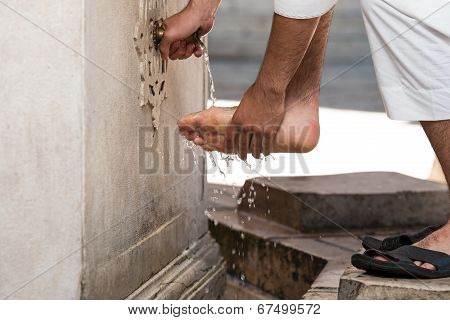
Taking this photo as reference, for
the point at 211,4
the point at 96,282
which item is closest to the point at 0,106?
the point at 96,282

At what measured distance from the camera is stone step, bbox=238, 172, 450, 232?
12.1ft

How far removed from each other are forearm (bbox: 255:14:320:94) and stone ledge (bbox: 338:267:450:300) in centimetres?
50

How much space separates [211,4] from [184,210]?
640mm

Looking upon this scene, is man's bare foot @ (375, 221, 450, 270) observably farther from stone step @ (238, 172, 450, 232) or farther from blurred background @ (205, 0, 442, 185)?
stone step @ (238, 172, 450, 232)

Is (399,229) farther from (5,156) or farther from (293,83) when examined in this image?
(5,156)

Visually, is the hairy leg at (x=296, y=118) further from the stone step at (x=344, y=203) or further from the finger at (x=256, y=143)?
the stone step at (x=344, y=203)

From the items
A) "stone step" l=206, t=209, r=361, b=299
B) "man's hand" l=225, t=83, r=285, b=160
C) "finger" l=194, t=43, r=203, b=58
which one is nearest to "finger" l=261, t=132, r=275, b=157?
"man's hand" l=225, t=83, r=285, b=160

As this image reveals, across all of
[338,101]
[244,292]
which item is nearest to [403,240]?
[244,292]

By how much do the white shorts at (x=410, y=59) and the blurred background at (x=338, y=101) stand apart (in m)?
0.61

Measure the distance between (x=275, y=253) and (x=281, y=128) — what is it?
3.30 feet

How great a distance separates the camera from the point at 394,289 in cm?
226

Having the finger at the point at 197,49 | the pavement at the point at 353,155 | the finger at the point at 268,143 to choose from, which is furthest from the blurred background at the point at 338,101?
the finger at the point at 197,49

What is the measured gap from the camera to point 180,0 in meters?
2.82

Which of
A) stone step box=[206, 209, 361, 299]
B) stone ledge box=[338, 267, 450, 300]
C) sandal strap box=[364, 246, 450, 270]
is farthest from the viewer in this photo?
stone step box=[206, 209, 361, 299]
